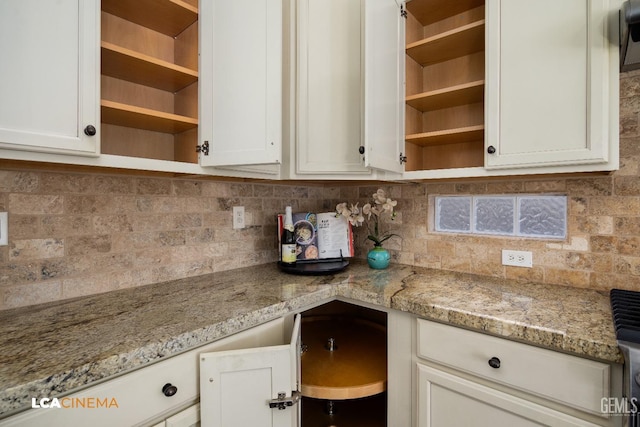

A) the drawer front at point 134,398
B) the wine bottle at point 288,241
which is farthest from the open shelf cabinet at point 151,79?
the drawer front at point 134,398

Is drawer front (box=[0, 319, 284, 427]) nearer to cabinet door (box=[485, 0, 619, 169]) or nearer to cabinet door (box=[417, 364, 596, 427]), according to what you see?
cabinet door (box=[417, 364, 596, 427])

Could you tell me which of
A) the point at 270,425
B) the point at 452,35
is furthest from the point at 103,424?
the point at 452,35

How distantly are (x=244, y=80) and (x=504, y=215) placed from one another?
1.44 m

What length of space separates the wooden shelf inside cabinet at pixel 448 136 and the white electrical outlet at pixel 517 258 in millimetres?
614

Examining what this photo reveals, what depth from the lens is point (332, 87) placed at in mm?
1622

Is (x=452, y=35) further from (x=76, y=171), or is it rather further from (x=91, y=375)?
(x=91, y=375)

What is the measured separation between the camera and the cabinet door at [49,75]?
89cm

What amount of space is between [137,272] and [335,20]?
1534 mm

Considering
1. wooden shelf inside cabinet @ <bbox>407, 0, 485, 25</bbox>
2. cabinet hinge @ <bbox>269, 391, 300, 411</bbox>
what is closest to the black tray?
cabinet hinge @ <bbox>269, 391, 300, 411</bbox>

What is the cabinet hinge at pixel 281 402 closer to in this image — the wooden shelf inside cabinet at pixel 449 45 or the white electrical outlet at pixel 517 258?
the white electrical outlet at pixel 517 258

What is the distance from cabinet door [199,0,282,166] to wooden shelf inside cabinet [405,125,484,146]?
30.5 inches

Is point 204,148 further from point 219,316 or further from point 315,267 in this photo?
point 315,267

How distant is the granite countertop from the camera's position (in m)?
0.79

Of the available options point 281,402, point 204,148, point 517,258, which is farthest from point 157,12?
point 517,258
